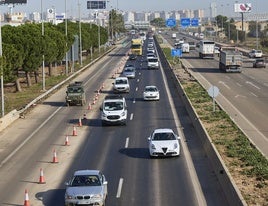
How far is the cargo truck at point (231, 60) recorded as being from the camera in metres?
77.7

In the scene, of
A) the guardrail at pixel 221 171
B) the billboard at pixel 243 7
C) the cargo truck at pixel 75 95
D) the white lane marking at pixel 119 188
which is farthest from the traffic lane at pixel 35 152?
the billboard at pixel 243 7

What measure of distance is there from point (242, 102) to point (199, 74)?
2988 cm

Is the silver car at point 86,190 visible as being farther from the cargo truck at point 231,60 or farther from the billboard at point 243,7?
the billboard at point 243,7

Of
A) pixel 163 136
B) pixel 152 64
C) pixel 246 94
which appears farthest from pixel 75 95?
pixel 152 64

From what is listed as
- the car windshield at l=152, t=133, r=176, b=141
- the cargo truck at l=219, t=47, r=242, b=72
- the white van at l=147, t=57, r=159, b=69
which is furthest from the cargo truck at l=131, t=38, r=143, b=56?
the car windshield at l=152, t=133, r=176, b=141

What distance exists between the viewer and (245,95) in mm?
55438

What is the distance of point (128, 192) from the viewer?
22.5 m

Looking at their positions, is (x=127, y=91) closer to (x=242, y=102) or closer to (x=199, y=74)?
(x=242, y=102)

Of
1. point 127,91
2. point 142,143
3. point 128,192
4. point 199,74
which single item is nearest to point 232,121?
point 142,143

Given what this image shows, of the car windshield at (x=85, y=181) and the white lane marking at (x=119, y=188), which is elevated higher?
the car windshield at (x=85, y=181)

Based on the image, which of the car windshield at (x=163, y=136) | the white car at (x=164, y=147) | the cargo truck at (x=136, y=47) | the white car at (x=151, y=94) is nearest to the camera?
the white car at (x=164, y=147)

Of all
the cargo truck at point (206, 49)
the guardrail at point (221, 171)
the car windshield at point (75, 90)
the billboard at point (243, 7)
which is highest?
the billboard at point (243, 7)

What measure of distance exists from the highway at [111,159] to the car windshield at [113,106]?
4.12ft

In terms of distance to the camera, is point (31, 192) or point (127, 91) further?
point (127, 91)
